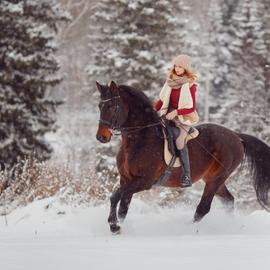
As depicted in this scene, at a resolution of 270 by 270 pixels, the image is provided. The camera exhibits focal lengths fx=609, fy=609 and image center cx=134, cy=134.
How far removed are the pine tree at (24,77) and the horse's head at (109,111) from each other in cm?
934

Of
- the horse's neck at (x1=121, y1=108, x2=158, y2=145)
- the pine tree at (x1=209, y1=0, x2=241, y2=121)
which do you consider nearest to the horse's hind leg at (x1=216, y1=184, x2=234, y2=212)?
the horse's neck at (x1=121, y1=108, x2=158, y2=145)

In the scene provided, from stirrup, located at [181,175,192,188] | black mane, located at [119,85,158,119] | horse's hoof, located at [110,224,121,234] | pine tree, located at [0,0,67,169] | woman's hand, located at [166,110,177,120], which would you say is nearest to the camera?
horse's hoof, located at [110,224,121,234]

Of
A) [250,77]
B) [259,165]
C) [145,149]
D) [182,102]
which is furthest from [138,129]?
[250,77]

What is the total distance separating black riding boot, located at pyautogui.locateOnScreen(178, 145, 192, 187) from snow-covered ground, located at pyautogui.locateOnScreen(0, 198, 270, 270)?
2.24 ft

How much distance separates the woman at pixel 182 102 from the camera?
28.3 feet

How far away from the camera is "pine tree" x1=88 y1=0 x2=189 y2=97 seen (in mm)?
22562

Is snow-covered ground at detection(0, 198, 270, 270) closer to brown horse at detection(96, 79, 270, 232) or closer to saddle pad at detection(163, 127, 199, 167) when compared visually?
brown horse at detection(96, 79, 270, 232)

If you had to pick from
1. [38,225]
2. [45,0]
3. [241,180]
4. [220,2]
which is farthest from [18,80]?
[220,2]

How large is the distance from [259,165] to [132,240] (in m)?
3.51

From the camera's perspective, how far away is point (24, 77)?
17.6 metres

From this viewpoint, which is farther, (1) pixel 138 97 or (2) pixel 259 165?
(2) pixel 259 165

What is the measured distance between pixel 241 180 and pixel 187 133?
37.2 feet

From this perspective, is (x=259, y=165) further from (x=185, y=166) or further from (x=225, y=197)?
(x=185, y=166)

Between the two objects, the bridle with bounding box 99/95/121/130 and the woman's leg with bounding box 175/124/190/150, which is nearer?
the bridle with bounding box 99/95/121/130
